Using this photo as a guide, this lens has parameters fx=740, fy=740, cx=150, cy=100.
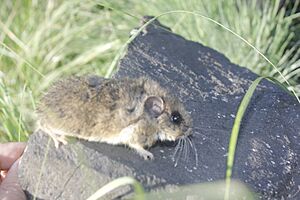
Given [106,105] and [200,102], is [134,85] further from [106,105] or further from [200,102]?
[200,102]

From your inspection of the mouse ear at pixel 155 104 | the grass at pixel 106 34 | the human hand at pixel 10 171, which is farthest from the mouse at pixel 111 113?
the grass at pixel 106 34

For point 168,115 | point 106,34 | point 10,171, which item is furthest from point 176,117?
point 106,34

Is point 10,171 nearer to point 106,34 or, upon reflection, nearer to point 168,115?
point 168,115

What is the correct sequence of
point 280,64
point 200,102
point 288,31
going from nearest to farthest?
point 200,102 → point 280,64 → point 288,31

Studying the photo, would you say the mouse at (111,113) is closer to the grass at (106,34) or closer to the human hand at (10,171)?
the human hand at (10,171)

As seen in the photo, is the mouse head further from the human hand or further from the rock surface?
the human hand

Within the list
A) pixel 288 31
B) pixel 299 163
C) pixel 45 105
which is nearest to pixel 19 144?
pixel 45 105

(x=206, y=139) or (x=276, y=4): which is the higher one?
(x=276, y=4)
